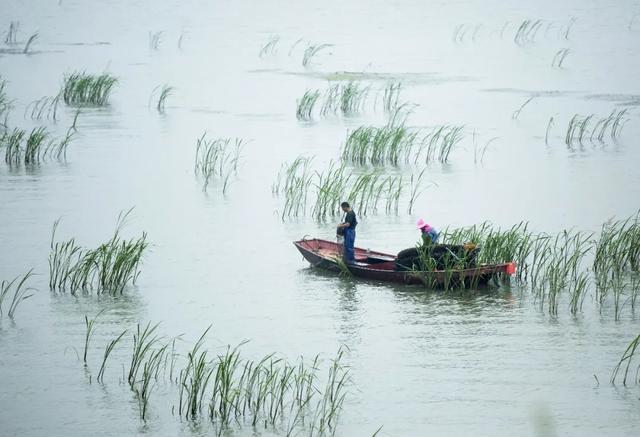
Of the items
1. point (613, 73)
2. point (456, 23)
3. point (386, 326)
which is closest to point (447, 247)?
point (386, 326)

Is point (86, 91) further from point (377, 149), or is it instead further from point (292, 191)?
point (292, 191)

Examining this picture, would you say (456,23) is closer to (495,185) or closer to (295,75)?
(295,75)

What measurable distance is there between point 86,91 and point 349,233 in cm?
2490

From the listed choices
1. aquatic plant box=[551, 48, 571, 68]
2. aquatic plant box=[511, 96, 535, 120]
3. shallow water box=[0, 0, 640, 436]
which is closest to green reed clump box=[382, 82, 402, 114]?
shallow water box=[0, 0, 640, 436]

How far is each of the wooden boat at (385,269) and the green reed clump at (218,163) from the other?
27.0 ft

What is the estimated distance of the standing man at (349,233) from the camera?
66.9 ft

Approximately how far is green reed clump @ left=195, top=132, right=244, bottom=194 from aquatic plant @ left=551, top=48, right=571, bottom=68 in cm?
2114

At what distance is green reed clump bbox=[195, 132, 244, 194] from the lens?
30891mm

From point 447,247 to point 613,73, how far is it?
31.7m

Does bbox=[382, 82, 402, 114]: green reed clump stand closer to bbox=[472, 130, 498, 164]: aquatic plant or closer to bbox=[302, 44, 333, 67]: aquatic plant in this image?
bbox=[472, 130, 498, 164]: aquatic plant

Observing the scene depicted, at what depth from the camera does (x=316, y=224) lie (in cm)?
2536

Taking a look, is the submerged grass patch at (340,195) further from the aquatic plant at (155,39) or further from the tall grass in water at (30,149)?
the aquatic plant at (155,39)

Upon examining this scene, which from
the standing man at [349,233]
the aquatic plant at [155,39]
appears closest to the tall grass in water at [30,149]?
the standing man at [349,233]

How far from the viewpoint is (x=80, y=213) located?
1044 inches
